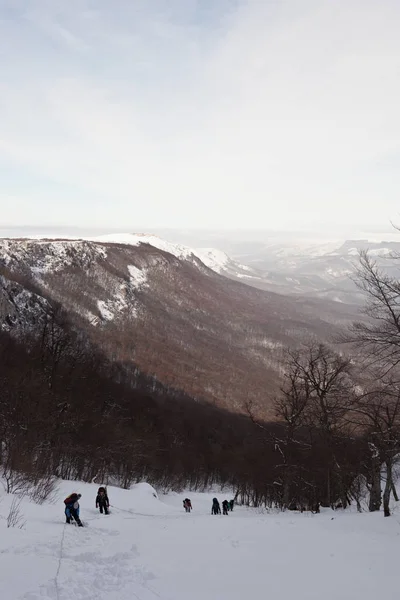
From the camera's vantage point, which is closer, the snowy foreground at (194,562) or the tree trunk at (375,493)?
the snowy foreground at (194,562)

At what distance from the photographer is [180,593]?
7.45 meters

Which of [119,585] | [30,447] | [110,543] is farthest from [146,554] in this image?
[30,447]

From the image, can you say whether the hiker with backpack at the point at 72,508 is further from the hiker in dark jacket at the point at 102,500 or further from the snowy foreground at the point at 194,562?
the hiker in dark jacket at the point at 102,500

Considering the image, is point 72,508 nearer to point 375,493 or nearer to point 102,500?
point 102,500

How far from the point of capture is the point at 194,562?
960cm

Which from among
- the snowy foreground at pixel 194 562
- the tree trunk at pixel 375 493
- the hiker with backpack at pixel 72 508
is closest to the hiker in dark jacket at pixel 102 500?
the snowy foreground at pixel 194 562

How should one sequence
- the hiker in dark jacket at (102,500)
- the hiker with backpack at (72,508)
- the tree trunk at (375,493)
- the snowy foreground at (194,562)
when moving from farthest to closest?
1. the tree trunk at (375,493)
2. the hiker in dark jacket at (102,500)
3. the hiker with backpack at (72,508)
4. the snowy foreground at (194,562)

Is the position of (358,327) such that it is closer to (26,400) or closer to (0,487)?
(0,487)

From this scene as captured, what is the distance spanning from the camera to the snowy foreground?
24.1ft

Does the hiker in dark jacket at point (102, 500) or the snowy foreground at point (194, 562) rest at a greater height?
the snowy foreground at point (194, 562)

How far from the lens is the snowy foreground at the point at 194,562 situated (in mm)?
7359

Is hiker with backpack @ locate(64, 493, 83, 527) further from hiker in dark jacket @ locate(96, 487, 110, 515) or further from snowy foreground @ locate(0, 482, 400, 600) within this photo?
hiker in dark jacket @ locate(96, 487, 110, 515)

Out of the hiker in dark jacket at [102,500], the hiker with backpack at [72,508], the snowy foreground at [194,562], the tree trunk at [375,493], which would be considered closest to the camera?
the snowy foreground at [194,562]

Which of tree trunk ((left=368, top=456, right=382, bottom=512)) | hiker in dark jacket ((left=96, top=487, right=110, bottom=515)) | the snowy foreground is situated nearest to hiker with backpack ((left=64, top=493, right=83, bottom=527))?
the snowy foreground
